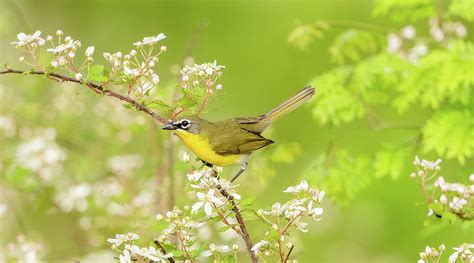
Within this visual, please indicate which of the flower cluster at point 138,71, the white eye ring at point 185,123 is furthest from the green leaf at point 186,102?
the white eye ring at point 185,123

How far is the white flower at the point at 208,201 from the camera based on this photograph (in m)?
3.31

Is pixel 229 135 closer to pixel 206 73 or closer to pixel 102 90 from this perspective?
pixel 206 73

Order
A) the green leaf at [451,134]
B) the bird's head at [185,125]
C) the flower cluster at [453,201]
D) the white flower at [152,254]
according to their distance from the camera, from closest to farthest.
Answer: the white flower at [152,254], the flower cluster at [453,201], the bird's head at [185,125], the green leaf at [451,134]

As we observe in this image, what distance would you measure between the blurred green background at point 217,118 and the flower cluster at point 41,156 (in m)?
0.13

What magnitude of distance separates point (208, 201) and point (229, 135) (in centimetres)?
136

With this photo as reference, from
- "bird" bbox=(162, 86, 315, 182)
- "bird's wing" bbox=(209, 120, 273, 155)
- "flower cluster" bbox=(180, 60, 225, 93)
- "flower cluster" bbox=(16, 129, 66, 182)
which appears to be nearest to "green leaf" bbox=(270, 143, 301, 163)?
"bird" bbox=(162, 86, 315, 182)

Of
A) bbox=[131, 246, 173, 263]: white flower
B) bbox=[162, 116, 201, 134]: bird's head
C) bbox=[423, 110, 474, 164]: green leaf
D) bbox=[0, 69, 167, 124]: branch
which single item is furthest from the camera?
bbox=[423, 110, 474, 164]: green leaf

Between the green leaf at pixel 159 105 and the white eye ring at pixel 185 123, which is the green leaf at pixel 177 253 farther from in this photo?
the white eye ring at pixel 185 123

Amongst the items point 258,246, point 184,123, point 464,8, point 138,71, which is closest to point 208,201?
point 258,246

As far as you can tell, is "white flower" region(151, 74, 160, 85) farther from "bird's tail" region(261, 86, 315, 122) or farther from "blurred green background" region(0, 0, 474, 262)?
"bird's tail" region(261, 86, 315, 122)

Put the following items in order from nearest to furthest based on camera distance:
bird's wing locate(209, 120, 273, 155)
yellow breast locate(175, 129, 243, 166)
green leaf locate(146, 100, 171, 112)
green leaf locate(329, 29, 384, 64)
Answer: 1. green leaf locate(146, 100, 171, 112)
2. yellow breast locate(175, 129, 243, 166)
3. bird's wing locate(209, 120, 273, 155)
4. green leaf locate(329, 29, 384, 64)

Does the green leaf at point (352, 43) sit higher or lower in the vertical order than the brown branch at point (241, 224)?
higher

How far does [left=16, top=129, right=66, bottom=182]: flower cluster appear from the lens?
6.40 metres

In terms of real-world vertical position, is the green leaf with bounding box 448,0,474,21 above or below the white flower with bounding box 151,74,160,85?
above
